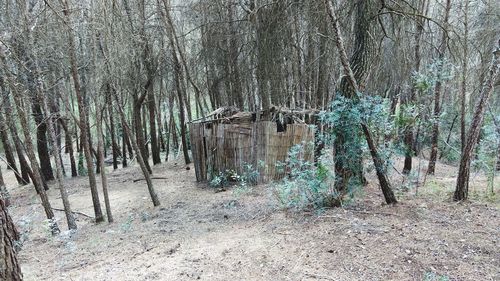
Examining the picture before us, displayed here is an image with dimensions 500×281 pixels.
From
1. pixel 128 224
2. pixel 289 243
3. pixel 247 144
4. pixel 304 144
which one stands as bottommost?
pixel 128 224

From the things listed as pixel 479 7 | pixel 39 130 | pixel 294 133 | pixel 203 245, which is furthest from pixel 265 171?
pixel 39 130

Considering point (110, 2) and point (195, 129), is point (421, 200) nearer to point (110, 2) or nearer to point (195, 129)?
point (195, 129)

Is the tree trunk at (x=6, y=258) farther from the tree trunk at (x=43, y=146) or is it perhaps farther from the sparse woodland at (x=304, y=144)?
the tree trunk at (x=43, y=146)

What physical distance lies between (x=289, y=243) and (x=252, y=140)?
383 centimetres

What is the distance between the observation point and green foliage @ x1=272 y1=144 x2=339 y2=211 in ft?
15.3

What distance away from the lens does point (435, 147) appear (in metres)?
8.24

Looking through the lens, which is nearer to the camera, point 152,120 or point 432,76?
point 432,76

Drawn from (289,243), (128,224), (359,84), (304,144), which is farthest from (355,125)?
(128,224)

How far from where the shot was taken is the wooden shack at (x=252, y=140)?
751cm

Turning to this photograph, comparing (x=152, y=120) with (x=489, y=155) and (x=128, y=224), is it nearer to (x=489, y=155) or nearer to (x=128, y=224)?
(x=128, y=224)

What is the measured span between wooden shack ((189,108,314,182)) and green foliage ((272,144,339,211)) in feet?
6.92

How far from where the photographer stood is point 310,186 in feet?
15.5

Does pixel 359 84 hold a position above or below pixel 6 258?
above

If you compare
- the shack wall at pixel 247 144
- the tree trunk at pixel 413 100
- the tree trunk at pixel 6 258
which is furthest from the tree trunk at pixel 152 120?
the tree trunk at pixel 6 258
